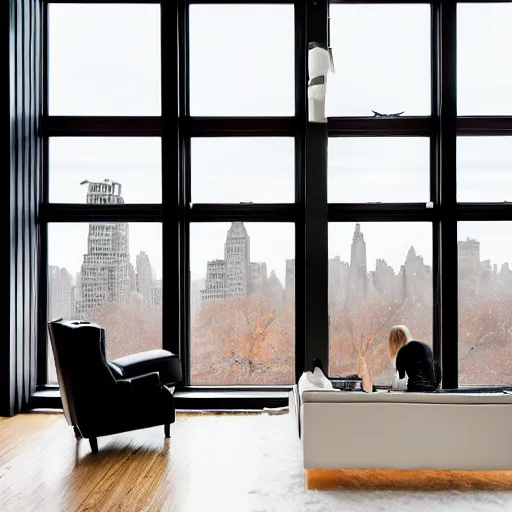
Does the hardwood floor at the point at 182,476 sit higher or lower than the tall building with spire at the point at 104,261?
lower

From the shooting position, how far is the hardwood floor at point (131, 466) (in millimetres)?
3389

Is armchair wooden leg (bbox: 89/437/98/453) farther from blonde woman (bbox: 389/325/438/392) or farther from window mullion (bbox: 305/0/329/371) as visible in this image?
blonde woman (bbox: 389/325/438/392)

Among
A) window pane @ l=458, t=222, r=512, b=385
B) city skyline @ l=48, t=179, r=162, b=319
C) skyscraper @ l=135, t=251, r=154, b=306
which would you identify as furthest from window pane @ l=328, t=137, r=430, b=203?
city skyline @ l=48, t=179, r=162, b=319

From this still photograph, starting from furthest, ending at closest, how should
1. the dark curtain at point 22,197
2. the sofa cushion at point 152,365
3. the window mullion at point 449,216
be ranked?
the window mullion at point 449,216 < the dark curtain at point 22,197 < the sofa cushion at point 152,365

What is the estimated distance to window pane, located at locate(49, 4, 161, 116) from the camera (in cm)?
610

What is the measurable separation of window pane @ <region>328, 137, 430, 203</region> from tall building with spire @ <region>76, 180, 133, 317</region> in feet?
7.35

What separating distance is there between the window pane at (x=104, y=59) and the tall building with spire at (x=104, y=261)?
33.6 inches

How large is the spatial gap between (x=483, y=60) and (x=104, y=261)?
4467mm

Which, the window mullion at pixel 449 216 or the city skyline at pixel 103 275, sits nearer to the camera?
the window mullion at pixel 449 216

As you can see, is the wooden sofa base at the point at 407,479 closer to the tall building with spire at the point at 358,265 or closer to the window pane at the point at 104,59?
the tall building with spire at the point at 358,265

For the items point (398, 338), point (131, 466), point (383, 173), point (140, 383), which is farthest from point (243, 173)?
point (131, 466)

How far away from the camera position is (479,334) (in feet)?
19.7

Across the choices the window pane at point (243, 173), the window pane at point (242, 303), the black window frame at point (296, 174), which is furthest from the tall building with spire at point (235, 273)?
the window pane at point (243, 173)

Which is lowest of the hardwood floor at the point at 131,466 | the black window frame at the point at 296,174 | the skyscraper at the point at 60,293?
the hardwood floor at the point at 131,466
